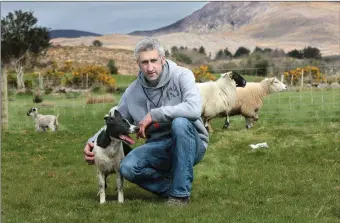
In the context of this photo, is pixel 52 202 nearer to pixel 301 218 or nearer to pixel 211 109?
pixel 301 218

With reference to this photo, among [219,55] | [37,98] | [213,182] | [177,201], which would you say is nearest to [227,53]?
[219,55]

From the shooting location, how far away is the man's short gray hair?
6203 millimetres

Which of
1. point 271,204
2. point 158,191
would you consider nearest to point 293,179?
point 271,204

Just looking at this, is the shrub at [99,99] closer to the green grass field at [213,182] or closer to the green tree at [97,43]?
the green grass field at [213,182]

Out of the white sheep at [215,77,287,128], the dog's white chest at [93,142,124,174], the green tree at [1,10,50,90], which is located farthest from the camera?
the green tree at [1,10,50,90]

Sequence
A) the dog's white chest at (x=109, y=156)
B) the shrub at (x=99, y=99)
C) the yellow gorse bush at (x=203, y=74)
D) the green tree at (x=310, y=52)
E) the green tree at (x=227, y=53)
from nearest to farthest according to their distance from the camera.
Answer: the dog's white chest at (x=109, y=156)
the shrub at (x=99, y=99)
the yellow gorse bush at (x=203, y=74)
the green tree at (x=310, y=52)
the green tree at (x=227, y=53)

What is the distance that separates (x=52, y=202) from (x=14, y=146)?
22.0 ft

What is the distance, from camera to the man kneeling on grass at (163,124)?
6.21 meters

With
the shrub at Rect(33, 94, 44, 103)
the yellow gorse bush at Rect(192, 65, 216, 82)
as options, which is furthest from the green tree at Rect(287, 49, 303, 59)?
the shrub at Rect(33, 94, 44, 103)

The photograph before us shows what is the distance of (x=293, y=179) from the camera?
8484mm

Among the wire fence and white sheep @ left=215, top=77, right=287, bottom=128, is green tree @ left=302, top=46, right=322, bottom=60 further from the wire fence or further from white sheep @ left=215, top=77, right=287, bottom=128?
white sheep @ left=215, top=77, right=287, bottom=128

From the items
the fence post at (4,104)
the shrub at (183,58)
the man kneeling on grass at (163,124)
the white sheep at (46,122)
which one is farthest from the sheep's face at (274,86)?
the shrub at (183,58)

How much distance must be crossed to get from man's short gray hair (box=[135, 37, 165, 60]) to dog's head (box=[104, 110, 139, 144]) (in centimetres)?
66

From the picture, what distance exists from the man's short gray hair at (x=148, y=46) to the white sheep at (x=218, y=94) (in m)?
10.1
